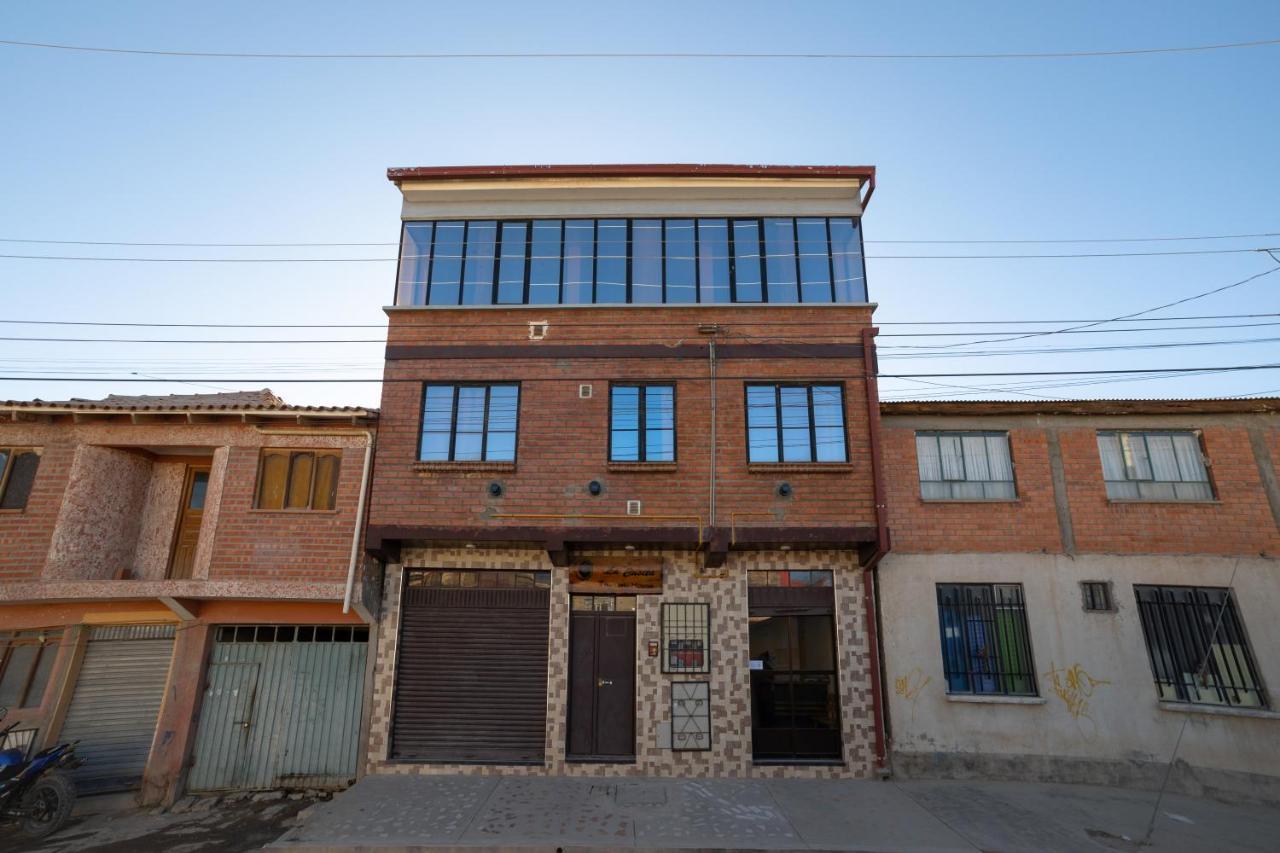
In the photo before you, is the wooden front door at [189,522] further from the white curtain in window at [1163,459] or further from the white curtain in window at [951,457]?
the white curtain in window at [1163,459]

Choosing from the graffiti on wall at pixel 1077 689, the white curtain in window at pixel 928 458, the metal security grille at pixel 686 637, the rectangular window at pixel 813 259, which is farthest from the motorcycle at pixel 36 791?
the graffiti on wall at pixel 1077 689

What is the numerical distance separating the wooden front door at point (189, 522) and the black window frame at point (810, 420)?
10236mm

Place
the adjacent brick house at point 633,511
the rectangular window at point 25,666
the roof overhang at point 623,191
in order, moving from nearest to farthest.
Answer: the rectangular window at point 25,666 → the adjacent brick house at point 633,511 → the roof overhang at point 623,191

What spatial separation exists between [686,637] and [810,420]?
462cm

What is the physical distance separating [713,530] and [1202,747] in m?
8.68

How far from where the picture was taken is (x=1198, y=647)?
11.1 meters

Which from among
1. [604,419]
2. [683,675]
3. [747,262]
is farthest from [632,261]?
[683,675]

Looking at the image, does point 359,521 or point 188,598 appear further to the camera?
point 359,521

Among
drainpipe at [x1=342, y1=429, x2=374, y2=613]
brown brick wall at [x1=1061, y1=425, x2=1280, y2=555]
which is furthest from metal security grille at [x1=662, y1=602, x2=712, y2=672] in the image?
brown brick wall at [x1=1061, y1=425, x2=1280, y2=555]

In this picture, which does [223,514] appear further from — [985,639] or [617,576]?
[985,639]

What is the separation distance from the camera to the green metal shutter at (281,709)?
11172mm

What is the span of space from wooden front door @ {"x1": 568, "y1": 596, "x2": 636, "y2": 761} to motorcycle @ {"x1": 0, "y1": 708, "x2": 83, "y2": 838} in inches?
302

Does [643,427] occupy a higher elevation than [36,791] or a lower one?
higher

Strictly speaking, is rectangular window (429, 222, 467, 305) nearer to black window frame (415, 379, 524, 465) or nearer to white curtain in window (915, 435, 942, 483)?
black window frame (415, 379, 524, 465)
